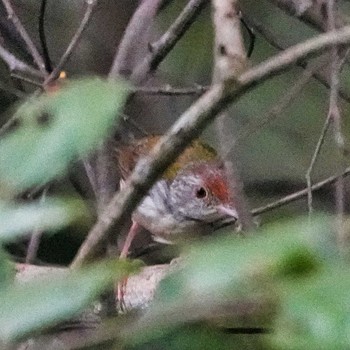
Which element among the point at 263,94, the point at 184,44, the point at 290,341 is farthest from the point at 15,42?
the point at 290,341

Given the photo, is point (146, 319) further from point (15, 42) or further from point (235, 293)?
point (15, 42)

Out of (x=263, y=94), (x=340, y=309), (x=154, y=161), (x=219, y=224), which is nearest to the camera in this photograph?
(x=340, y=309)

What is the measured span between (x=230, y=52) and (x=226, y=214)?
1.31m

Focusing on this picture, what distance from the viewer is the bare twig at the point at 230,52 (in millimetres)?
652

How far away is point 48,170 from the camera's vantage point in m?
0.44

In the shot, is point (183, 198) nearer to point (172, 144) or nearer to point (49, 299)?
point (172, 144)

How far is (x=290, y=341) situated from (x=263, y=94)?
1964 mm

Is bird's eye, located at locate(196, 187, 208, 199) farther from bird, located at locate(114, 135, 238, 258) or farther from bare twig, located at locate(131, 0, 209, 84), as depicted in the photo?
bare twig, located at locate(131, 0, 209, 84)

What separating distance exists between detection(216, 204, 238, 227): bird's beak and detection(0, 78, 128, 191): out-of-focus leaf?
1470mm

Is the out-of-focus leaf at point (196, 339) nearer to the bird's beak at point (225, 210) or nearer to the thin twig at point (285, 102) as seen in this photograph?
the thin twig at point (285, 102)

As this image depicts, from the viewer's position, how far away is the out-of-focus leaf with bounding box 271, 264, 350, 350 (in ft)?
1.18

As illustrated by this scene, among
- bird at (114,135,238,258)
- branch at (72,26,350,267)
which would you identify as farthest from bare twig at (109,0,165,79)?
branch at (72,26,350,267)

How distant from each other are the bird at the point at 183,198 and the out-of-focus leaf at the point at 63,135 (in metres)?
1.53

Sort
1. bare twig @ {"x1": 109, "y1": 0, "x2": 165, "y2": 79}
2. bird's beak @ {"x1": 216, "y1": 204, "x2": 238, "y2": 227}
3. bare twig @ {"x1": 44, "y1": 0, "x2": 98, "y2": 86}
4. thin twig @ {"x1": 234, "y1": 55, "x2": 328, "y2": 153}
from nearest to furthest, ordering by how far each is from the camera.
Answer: thin twig @ {"x1": 234, "y1": 55, "x2": 328, "y2": 153}
bare twig @ {"x1": 44, "y1": 0, "x2": 98, "y2": 86}
bare twig @ {"x1": 109, "y1": 0, "x2": 165, "y2": 79}
bird's beak @ {"x1": 216, "y1": 204, "x2": 238, "y2": 227}
